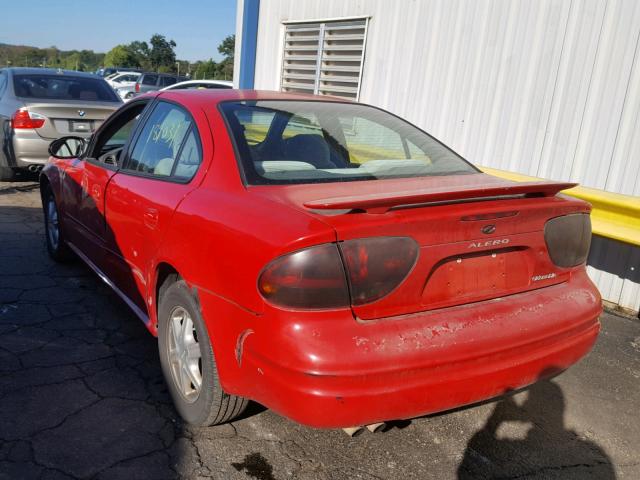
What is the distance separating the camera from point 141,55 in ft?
250

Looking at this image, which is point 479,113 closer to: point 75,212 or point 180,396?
point 75,212

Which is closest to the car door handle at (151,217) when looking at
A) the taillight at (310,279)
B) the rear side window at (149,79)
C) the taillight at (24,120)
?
the taillight at (310,279)

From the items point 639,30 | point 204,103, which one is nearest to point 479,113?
point 639,30

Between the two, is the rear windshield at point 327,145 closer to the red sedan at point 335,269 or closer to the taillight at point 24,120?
the red sedan at point 335,269

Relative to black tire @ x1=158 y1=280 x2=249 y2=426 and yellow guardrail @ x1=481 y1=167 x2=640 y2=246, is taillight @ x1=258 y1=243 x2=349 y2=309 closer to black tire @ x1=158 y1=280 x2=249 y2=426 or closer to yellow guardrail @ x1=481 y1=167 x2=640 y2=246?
black tire @ x1=158 y1=280 x2=249 y2=426

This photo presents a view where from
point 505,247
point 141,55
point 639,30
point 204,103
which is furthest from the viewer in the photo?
point 141,55

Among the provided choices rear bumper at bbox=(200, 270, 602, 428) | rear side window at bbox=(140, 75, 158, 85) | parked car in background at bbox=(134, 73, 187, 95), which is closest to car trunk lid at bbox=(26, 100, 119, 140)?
rear bumper at bbox=(200, 270, 602, 428)

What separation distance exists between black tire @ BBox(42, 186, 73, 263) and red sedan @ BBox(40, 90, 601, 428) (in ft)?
5.80

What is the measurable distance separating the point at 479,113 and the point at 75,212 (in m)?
3.96

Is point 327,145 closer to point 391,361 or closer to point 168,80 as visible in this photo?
point 391,361

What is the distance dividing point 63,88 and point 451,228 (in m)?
8.03

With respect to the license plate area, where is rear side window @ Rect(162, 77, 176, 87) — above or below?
above

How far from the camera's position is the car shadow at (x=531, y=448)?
261 cm

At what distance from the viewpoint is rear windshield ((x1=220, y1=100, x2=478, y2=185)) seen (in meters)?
2.76
